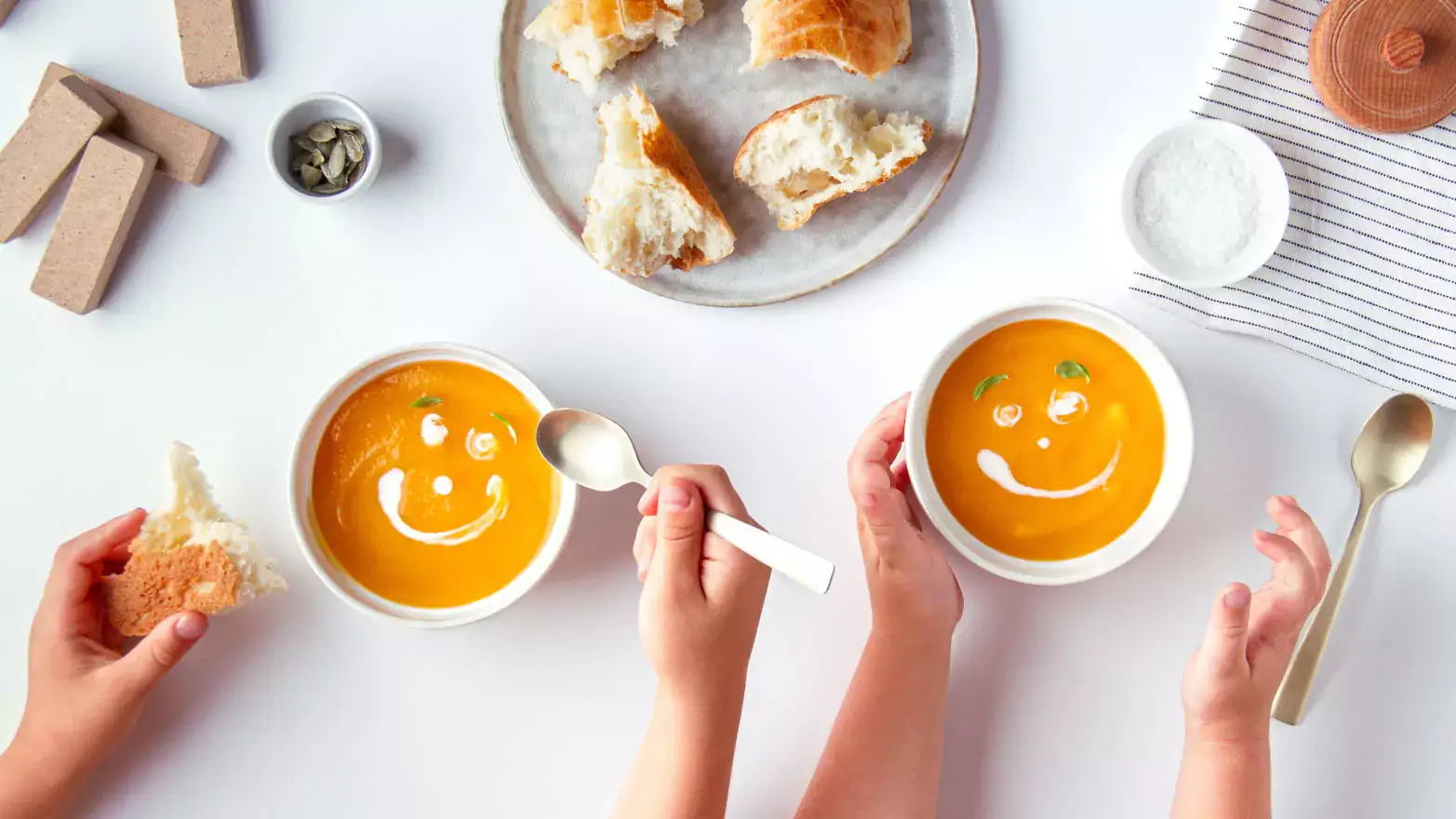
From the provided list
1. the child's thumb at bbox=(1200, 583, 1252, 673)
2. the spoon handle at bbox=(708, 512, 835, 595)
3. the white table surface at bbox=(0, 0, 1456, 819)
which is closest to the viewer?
the spoon handle at bbox=(708, 512, 835, 595)

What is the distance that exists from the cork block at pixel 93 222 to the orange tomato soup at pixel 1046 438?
131 centimetres

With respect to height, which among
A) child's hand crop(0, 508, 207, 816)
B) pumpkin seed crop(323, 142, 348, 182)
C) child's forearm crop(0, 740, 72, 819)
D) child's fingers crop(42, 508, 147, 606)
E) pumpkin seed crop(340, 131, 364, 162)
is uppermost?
pumpkin seed crop(340, 131, 364, 162)

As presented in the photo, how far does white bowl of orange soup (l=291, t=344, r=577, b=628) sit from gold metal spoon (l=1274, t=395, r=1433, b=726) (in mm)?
1204

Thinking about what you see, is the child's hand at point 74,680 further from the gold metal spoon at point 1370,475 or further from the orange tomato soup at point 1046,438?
the gold metal spoon at point 1370,475

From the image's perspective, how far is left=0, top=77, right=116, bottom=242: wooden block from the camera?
1549 mm

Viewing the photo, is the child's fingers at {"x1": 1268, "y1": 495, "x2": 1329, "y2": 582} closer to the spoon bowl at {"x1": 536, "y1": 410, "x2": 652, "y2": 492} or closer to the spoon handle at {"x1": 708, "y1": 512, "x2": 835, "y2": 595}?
the spoon handle at {"x1": 708, "y1": 512, "x2": 835, "y2": 595}

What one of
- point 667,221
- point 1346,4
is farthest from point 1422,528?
point 667,221

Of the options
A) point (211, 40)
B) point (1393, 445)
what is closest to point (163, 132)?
point (211, 40)

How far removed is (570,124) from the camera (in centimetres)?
153

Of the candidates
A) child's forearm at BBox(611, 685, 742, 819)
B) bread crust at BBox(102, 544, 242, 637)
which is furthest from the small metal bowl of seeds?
child's forearm at BBox(611, 685, 742, 819)

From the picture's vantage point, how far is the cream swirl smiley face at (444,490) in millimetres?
1489

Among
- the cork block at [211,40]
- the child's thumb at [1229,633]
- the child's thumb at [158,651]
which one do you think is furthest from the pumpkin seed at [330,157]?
the child's thumb at [1229,633]

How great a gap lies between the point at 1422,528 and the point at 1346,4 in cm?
83

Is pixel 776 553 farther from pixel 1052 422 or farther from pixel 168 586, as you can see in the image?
pixel 168 586
